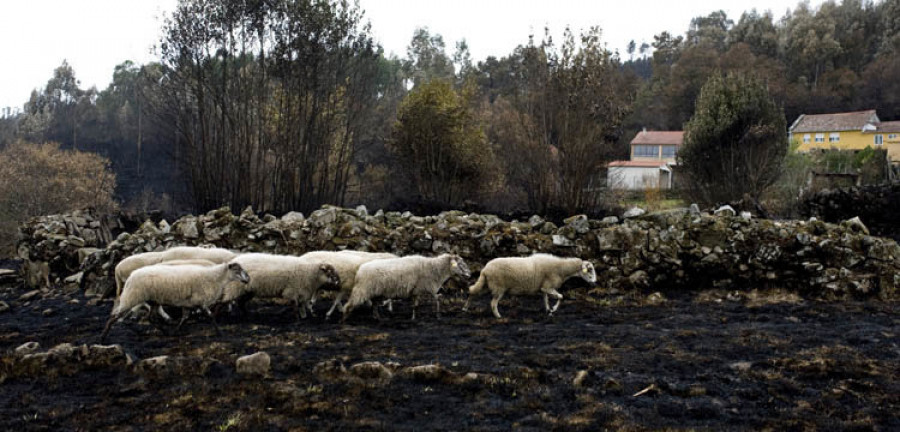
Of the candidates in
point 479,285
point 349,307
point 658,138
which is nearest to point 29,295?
point 349,307

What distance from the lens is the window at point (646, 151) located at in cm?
5856

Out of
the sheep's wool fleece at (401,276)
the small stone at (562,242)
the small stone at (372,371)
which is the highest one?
the small stone at (562,242)

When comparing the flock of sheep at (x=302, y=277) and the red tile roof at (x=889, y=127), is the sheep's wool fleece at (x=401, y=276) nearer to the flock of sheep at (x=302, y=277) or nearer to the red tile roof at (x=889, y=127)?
the flock of sheep at (x=302, y=277)

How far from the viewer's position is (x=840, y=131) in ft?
192

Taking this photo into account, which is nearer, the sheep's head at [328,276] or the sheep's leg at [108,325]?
the sheep's leg at [108,325]

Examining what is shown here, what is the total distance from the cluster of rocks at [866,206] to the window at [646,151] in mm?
40846

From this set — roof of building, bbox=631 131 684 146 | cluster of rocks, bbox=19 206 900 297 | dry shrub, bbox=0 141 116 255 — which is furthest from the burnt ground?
roof of building, bbox=631 131 684 146

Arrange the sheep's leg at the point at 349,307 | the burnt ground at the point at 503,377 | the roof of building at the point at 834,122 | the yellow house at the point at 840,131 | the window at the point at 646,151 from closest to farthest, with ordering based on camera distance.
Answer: the burnt ground at the point at 503,377 → the sheep's leg at the point at 349,307 → the yellow house at the point at 840,131 → the roof of building at the point at 834,122 → the window at the point at 646,151

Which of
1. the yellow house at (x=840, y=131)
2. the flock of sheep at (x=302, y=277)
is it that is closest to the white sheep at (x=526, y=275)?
the flock of sheep at (x=302, y=277)

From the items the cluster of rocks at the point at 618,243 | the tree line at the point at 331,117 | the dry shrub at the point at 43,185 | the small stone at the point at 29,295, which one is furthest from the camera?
the dry shrub at the point at 43,185

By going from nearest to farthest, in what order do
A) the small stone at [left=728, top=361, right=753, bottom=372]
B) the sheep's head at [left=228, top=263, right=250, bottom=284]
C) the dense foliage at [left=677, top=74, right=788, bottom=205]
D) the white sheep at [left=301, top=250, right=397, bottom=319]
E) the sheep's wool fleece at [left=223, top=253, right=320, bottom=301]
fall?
the small stone at [left=728, top=361, right=753, bottom=372], the sheep's head at [left=228, top=263, right=250, bottom=284], the sheep's wool fleece at [left=223, top=253, right=320, bottom=301], the white sheep at [left=301, top=250, right=397, bottom=319], the dense foliage at [left=677, top=74, right=788, bottom=205]

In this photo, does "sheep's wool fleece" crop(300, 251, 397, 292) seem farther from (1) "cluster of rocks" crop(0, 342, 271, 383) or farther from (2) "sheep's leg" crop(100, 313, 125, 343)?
(1) "cluster of rocks" crop(0, 342, 271, 383)

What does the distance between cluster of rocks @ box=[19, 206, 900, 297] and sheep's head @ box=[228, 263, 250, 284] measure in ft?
11.3

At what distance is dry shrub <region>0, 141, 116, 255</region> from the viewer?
25.2 meters
